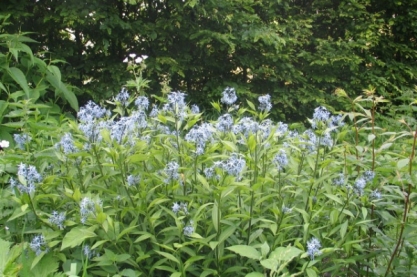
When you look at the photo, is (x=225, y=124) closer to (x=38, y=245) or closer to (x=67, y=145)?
(x=67, y=145)

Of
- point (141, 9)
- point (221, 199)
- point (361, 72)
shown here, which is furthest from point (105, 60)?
point (221, 199)

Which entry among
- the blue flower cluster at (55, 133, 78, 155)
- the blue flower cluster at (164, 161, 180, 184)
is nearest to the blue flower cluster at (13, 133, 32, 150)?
the blue flower cluster at (55, 133, 78, 155)

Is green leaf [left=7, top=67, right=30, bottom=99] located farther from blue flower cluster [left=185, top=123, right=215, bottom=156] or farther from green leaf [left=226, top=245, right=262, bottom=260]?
green leaf [left=226, top=245, right=262, bottom=260]

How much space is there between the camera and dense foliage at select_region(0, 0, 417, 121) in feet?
16.5

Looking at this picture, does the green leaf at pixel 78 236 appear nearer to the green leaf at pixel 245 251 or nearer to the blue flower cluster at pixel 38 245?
the blue flower cluster at pixel 38 245

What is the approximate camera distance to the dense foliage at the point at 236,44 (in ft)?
16.5

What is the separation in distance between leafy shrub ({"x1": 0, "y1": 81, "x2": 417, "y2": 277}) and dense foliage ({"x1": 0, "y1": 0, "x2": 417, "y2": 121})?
8.49 ft

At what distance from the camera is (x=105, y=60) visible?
17.0 ft

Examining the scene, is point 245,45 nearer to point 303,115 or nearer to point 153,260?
point 303,115

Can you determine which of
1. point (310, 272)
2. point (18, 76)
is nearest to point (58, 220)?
point (310, 272)

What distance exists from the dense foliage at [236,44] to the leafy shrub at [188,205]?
8.49ft

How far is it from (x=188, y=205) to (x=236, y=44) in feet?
11.6

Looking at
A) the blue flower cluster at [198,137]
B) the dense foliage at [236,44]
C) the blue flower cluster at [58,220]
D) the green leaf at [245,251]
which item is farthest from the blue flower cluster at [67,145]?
the dense foliage at [236,44]

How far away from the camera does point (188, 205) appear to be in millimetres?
2137
